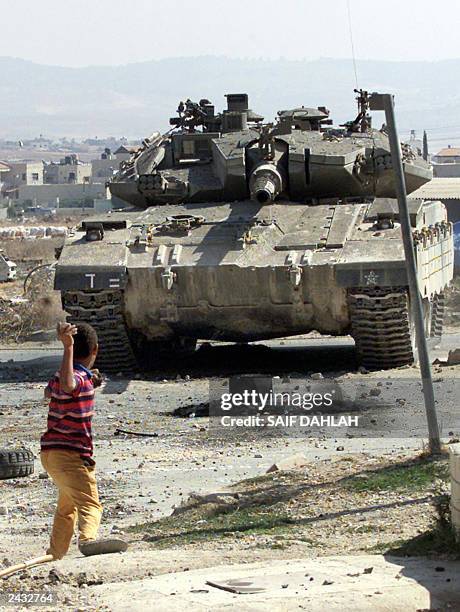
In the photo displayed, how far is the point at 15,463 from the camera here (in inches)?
488

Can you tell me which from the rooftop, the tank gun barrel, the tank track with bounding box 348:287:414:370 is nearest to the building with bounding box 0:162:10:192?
the rooftop

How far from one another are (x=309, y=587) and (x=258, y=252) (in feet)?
35.8

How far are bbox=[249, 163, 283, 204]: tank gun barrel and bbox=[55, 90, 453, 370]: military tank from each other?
20 millimetres

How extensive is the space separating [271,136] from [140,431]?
6.64m

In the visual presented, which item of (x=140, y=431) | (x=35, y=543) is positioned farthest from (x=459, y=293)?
(x=35, y=543)

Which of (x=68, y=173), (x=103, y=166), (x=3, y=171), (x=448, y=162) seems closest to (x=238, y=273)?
(x=448, y=162)

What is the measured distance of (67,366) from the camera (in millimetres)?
8547

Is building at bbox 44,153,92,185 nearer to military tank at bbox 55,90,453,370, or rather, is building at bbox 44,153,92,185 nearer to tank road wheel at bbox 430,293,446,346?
tank road wheel at bbox 430,293,446,346

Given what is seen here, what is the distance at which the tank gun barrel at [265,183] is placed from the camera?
62.8 ft

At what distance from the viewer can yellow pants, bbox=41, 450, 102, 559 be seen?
28.4ft

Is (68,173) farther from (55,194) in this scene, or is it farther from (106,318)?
(106,318)

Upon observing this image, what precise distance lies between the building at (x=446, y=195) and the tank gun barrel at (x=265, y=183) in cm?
2215

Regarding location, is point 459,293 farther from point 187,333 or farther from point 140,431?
point 140,431

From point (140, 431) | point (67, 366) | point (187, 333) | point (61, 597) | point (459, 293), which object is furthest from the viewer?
point (459, 293)
